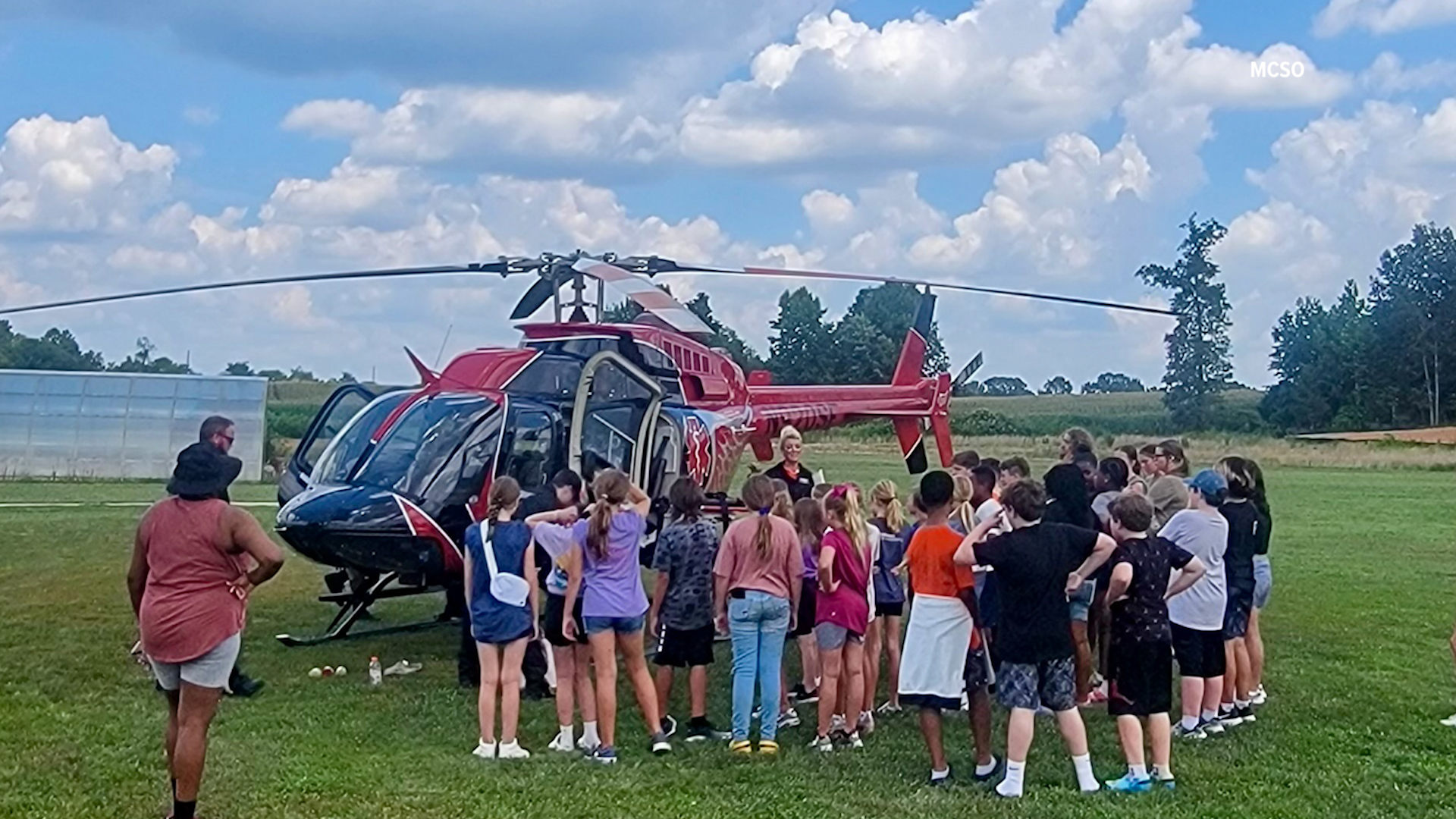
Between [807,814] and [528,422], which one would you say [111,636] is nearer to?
[528,422]

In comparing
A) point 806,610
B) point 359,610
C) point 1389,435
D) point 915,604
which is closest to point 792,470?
point 806,610

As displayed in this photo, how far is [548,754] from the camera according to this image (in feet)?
24.4

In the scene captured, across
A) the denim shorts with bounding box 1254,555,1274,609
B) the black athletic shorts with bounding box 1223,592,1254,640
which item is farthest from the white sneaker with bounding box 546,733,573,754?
the denim shorts with bounding box 1254,555,1274,609

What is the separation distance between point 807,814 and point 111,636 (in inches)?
283

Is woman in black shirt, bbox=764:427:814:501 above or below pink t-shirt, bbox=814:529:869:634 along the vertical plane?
above

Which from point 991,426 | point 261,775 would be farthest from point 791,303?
point 261,775

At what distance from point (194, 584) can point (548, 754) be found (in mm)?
2421

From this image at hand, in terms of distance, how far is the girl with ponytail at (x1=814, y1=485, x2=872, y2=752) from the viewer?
752 cm

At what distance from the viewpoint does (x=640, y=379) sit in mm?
10445

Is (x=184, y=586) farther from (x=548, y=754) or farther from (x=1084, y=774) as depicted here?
(x=1084, y=774)

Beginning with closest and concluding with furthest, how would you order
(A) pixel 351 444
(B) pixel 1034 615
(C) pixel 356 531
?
(B) pixel 1034 615
(C) pixel 356 531
(A) pixel 351 444

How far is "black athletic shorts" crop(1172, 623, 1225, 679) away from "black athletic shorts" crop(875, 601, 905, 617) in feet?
5.27

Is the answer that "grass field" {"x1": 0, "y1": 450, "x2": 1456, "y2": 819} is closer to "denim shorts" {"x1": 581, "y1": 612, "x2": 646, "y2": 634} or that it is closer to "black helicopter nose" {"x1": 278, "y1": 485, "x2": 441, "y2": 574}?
"denim shorts" {"x1": 581, "y1": 612, "x2": 646, "y2": 634}

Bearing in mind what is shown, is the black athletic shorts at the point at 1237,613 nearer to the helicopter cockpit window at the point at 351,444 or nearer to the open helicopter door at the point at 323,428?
the helicopter cockpit window at the point at 351,444
